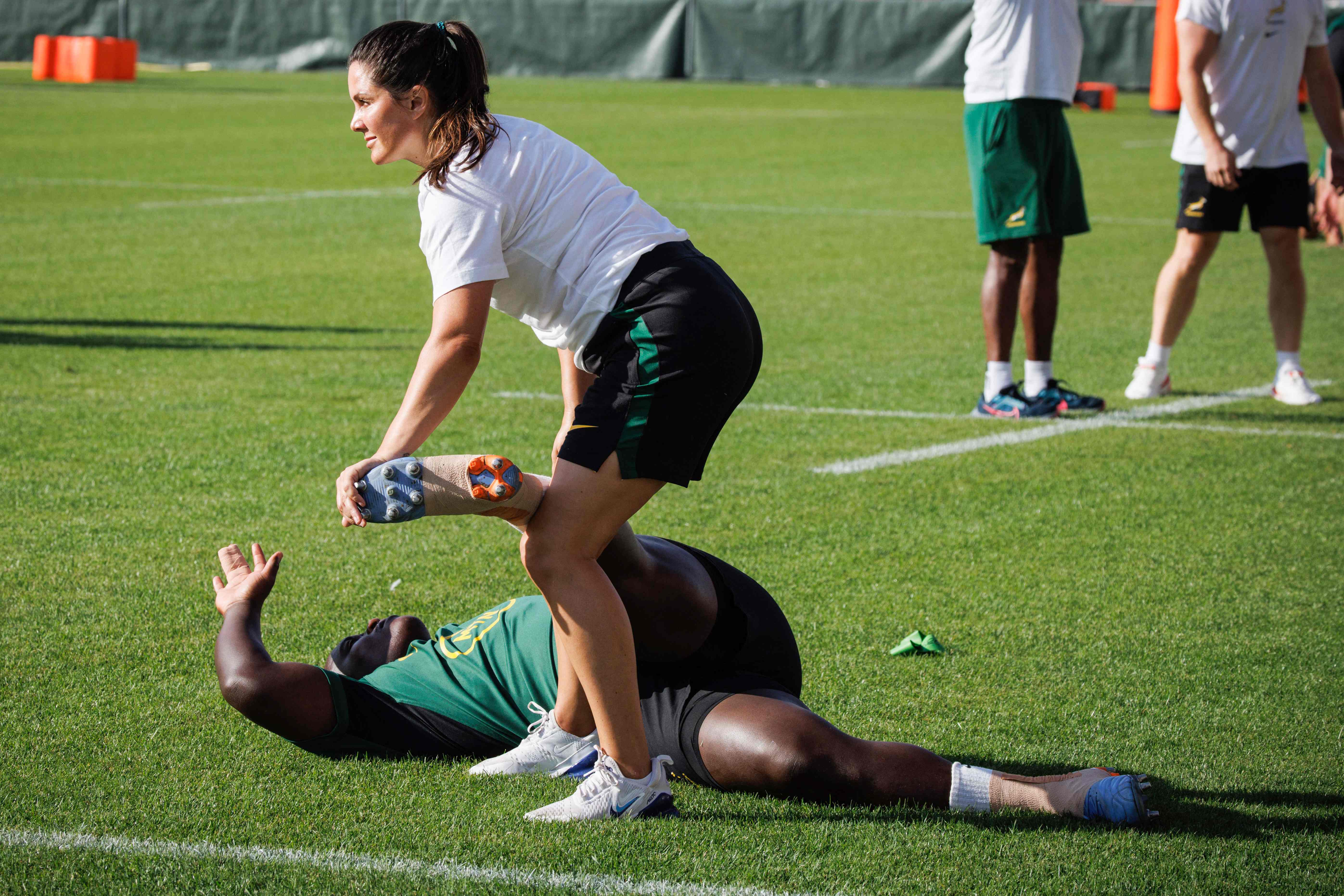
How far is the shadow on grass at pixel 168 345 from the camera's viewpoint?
28.4ft

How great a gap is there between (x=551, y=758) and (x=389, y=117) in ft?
4.81

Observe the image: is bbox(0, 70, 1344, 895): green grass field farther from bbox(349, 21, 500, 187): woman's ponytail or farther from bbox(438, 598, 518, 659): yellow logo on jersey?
bbox(349, 21, 500, 187): woman's ponytail

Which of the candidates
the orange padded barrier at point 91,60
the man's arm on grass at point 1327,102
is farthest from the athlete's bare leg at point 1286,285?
the orange padded barrier at point 91,60

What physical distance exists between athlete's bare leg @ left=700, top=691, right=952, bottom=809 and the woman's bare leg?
245mm

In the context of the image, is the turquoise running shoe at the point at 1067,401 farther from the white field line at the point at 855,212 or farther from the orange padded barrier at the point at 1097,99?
the orange padded barrier at the point at 1097,99

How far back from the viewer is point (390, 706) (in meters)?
3.69

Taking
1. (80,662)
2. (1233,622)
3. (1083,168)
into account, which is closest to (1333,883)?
(1233,622)

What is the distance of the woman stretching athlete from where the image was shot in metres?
3.21

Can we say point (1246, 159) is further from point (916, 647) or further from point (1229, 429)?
point (916, 647)

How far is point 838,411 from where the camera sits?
24.7ft

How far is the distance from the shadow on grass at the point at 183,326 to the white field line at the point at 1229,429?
433cm

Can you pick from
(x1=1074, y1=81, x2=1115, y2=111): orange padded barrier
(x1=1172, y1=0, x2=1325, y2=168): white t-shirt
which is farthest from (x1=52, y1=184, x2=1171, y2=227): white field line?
(x1=1074, y1=81, x2=1115, y2=111): orange padded barrier

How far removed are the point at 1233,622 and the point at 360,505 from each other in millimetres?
2826

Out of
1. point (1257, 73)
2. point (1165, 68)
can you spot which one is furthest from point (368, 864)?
point (1165, 68)
